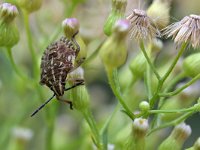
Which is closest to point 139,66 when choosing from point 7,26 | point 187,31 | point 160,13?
point 160,13

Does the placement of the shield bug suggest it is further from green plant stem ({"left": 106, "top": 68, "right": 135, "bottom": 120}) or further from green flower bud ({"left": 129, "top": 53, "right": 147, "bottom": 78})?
green flower bud ({"left": 129, "top": 53, "right": 147, "bottom": 78})

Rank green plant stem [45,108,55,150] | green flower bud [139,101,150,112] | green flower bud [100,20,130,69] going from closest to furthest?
green flower bud [100,20,130,69] < green flower bud [139,101,150,112] < green plant stem [45,108,55,150]

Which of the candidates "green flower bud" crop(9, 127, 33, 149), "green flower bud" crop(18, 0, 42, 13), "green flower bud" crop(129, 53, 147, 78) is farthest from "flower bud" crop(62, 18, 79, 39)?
"green flower bud" crop(9, 127, 33, 149)

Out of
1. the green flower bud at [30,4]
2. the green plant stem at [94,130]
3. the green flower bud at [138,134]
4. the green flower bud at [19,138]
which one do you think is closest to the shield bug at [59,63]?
the green plant stem at [94,130]

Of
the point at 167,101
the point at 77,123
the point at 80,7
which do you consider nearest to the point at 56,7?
the point at 80,7

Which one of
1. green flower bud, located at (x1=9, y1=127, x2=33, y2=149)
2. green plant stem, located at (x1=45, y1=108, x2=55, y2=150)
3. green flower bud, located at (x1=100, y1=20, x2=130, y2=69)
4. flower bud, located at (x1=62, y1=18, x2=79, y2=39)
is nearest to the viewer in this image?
green flower bud, located at (x1=100, y1=20, x2=130, y2=69)

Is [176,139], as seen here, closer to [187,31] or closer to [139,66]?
[139,66]
